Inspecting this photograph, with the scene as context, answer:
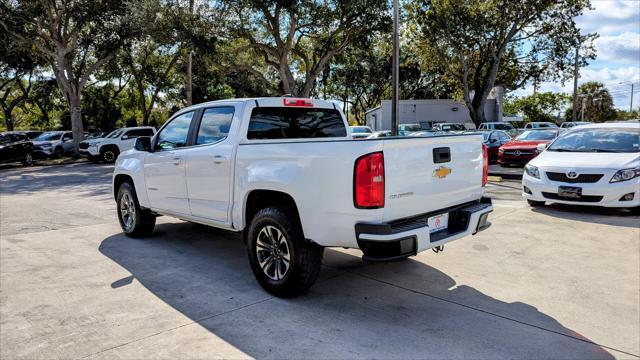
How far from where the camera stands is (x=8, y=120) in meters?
37.4

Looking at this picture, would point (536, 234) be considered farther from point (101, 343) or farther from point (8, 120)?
point (8, 120)

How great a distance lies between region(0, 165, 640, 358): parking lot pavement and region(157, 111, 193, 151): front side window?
1383 millimetres

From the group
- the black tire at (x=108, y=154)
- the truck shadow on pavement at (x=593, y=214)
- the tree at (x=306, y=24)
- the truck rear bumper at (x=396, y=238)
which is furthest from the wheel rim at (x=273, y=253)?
the black tire at (x=108, y=154)

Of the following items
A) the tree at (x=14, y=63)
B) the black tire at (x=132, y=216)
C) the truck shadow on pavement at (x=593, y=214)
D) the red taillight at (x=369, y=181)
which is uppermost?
the tree at (x=14, y=63)

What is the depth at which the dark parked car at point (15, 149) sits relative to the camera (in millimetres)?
21809

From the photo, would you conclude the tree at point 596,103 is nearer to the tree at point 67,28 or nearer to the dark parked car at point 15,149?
the tree at point 67,28

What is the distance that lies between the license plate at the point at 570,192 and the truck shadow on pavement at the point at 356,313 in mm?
3926

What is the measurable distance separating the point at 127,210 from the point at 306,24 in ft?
57.8

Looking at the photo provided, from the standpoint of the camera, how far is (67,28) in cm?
2508

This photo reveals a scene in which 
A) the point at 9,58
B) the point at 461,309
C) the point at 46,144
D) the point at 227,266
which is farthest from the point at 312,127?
the point at 9,58

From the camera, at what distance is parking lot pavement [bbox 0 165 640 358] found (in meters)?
3.39

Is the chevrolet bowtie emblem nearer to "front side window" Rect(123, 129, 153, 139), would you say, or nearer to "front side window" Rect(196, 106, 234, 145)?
"front side window" Rect(196, 106, 234, 145)

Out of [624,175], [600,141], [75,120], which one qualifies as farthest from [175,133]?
[75,120]

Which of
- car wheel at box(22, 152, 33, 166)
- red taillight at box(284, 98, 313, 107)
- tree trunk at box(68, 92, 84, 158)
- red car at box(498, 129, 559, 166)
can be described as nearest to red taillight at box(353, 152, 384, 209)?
red taillight at box(284, 98, 313, 107)
